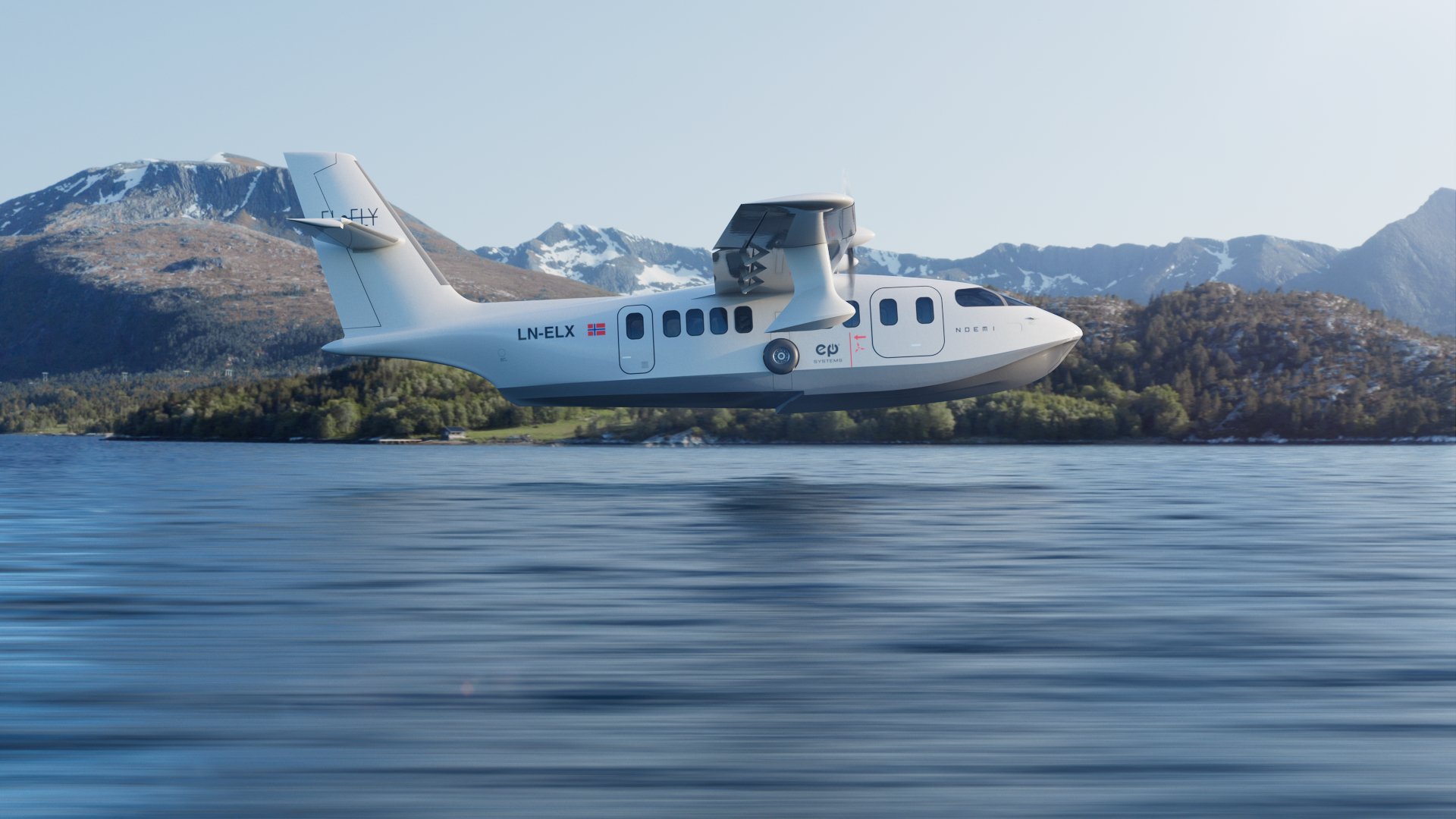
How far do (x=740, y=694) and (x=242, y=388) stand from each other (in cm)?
14838

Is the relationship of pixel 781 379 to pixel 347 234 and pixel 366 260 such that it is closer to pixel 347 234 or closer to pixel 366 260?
pixel 366 260

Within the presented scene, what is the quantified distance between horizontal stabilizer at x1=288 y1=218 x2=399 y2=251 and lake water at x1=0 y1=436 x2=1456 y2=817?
14841 millimetres

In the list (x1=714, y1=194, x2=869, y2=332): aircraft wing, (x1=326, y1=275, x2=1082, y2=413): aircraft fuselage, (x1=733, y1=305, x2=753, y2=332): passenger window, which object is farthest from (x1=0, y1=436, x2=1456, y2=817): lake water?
(x1=733, y1=305, x2=753, y2=332): passenger window

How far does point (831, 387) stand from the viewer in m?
26.2

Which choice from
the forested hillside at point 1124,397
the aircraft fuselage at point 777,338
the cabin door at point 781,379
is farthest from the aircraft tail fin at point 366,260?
the forested hillside at point 1124,397

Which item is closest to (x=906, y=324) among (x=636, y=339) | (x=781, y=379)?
(x=781, y=379)

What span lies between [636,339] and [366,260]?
7443 mm

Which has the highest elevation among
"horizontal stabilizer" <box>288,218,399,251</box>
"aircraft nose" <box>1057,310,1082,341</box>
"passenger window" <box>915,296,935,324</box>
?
"horizontal stabilizer" <box>288,218,399,251</box>

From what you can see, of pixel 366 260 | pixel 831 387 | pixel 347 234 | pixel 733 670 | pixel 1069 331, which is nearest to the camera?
pixel 733 670

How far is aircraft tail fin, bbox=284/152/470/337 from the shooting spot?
92.3 ft

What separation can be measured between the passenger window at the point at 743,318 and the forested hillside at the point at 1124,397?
127 ft

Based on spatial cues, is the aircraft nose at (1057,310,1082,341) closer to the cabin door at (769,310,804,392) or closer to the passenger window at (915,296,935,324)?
the passenger window at (915,296,935,324)

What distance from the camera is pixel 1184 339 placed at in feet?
359

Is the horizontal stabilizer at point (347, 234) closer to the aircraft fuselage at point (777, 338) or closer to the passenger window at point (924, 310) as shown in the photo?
the aircraft fuselage at point (777, 338)
